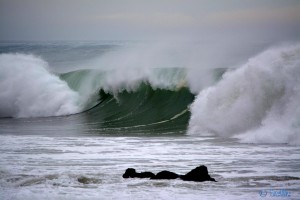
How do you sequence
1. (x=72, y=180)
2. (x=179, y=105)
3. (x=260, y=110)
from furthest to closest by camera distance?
(x=179, y=105) → (x=260, y=110) → (x=72, y=180)

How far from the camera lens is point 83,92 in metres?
30.0

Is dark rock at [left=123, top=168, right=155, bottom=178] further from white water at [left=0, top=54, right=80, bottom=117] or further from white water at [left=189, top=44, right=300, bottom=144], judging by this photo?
white water at [left=0, top=54, right=80, bottom=117]

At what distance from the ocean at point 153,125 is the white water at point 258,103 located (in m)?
0.04

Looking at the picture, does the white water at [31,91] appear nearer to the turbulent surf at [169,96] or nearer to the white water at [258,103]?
the turbulent surf at [169,96]

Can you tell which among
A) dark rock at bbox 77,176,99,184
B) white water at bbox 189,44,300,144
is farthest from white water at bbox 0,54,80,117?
dark rock at bbox 77,176,99,184

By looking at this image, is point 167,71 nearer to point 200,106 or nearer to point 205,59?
point 205,59

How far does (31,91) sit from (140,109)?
7.16 metres

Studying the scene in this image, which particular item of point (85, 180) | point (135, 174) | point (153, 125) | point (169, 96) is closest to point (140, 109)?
point (169, 96)

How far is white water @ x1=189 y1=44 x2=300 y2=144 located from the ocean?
0.13 ft

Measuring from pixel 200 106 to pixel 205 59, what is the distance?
34.6 ft

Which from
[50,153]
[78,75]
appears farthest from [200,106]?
[78,75]

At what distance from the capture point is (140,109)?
2436cm

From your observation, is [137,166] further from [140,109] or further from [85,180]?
[140,109]

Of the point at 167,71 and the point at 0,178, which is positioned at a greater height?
the point at 167,71
